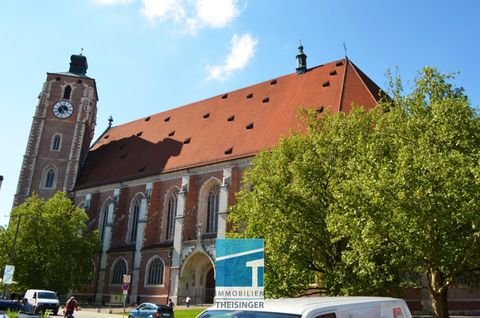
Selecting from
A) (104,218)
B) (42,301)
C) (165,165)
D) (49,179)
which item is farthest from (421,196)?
(49,179)

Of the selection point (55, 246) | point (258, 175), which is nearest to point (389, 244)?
point (258, 175)

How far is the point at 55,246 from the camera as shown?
3047 centimetres

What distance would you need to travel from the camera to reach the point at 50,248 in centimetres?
3030

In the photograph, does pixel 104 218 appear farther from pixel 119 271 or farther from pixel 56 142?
pixel 56 142

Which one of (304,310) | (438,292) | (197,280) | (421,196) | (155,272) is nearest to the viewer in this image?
(304,310)

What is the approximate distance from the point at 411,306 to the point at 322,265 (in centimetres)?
752

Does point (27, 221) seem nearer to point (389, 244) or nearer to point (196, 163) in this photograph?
point (196, 163)

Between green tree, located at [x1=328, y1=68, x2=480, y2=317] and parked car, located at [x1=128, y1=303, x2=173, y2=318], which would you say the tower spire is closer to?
green tree, located at [x1=328, y1=68, x2=480, y2=317]

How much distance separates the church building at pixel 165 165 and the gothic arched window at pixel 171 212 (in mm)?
79

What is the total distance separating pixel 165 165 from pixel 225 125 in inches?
223

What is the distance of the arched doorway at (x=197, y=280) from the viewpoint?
28984 millimetres

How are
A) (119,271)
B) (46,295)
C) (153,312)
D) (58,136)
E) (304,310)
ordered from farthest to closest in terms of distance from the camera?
1. (58,136)
2. (119,271)
3. (46,295)
4. (153,312)
5. (304,310)

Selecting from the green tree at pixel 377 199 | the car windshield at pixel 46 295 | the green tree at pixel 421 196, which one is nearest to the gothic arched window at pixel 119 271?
the car windshield at pixel 46 295

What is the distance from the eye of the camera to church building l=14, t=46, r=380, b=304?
96.7ft
